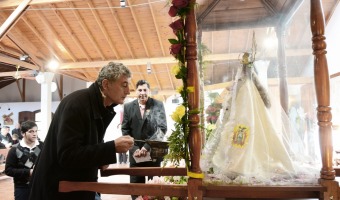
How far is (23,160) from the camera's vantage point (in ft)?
11.2

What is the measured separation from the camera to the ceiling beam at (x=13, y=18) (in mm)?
6707

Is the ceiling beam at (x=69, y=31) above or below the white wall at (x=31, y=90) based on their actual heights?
above

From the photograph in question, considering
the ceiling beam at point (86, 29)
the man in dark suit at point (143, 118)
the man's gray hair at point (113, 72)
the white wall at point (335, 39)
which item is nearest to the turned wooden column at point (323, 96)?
the man's gray hair at point (113, 72)

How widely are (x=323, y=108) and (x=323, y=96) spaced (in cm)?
6

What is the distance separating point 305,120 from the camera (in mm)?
1961

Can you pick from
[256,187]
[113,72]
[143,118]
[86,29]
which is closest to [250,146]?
[256,187]

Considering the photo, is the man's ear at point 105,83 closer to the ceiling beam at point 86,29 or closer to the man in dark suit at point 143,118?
the man in dark suit at point 143,118

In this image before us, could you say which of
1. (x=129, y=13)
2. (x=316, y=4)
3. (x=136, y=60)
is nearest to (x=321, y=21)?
(x=316, y=4)

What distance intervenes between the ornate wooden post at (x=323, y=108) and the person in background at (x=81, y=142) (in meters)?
0.93

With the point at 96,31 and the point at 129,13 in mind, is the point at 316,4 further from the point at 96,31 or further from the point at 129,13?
the point at 96,31

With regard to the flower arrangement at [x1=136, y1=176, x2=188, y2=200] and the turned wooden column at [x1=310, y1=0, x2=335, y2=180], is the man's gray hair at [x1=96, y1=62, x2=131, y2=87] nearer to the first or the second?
the flower arrangement at [x1=136, y1=176, x2=188, y2=200]

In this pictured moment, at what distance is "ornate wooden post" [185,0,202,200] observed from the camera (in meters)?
1.50

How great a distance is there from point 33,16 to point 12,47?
7.19 feet

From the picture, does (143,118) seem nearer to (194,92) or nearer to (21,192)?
(21,192)
